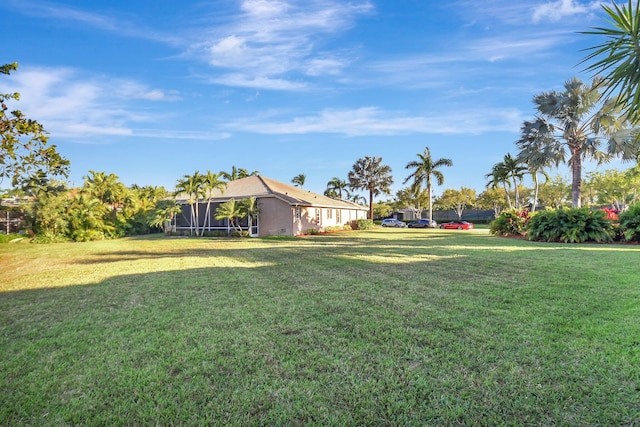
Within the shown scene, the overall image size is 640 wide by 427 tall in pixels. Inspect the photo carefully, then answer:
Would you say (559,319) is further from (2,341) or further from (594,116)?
(594,116)

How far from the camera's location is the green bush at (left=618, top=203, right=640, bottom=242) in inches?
540

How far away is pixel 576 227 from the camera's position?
1438 centimetres

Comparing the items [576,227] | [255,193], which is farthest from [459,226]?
[255,193]

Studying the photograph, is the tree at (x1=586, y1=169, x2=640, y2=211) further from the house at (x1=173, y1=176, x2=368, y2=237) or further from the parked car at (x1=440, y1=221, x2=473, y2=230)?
the house at (x1=173, y1=176, x2=368, y2=237)

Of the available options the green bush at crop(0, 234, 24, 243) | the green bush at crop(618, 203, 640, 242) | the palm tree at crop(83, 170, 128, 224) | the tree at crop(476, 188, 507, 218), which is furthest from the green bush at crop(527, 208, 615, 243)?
the tree at crop(476, 188, 507, 218)

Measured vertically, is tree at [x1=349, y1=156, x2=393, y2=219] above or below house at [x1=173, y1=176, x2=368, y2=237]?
above

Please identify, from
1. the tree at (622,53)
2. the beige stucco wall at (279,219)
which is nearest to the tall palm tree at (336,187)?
the beige stucco wall at (279,219)

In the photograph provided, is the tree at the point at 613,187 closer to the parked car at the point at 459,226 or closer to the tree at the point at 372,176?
the parked car at the point at 459,226

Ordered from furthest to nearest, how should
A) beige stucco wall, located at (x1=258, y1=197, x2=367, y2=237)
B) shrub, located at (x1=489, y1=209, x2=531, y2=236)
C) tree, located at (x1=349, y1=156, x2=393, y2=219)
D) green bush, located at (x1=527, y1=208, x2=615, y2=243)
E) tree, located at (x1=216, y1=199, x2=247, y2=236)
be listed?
tree, located at (x1=349, y1=156, x2=393, y2=219) → beige stucco wall, located at (x1=258, y1=197, x2=367, y2=237) → tree, located at (x1=216, y1=199, x2=247, y2=236) → shrub, located at (x1=489, y1=209, x2=531, y2=236) → green bush, located at (x1=527, y1=208, x2=615, y2=243)

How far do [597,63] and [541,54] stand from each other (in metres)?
8.92

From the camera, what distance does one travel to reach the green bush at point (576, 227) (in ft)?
46.7

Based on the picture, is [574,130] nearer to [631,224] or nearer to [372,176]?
[631,224]

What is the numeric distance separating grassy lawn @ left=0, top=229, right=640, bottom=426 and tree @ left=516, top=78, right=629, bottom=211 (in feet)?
51.1

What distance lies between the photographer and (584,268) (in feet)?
24.8
